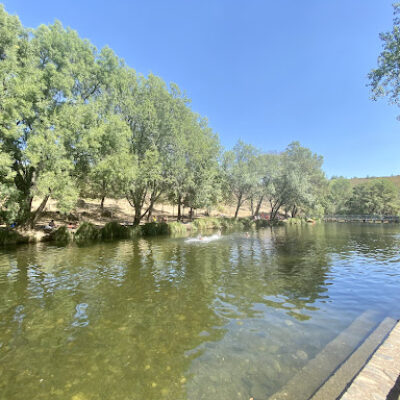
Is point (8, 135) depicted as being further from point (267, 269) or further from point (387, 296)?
point (387, 296)

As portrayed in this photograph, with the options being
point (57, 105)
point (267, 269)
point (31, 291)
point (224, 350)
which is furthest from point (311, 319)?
point (57, 105)

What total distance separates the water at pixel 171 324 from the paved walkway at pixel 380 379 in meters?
1.38

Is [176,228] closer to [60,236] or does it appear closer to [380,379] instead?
[60,236]

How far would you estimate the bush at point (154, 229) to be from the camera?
30.8m

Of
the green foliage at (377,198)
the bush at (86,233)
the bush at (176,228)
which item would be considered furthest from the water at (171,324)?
the green foliage at (377,198)

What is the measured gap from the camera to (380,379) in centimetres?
363

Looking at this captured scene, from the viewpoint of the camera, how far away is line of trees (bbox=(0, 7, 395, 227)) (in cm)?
1842

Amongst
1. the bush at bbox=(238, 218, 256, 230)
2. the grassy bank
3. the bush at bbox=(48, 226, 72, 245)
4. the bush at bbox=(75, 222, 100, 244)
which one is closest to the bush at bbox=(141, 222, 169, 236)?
the grassy bank

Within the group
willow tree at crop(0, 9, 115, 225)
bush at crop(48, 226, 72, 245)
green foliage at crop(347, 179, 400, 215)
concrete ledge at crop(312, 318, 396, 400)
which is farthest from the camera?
green foliage at crop(347, 179, 400, 215)

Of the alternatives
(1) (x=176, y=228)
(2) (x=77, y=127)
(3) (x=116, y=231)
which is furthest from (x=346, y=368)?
(1) (x=176, y=228)

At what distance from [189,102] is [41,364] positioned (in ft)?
109

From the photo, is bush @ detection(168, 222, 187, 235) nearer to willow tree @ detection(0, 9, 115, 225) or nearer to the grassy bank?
the grassy bank

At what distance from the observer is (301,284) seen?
10.4 m

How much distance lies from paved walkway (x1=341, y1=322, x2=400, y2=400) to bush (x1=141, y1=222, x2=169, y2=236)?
1114 inches
